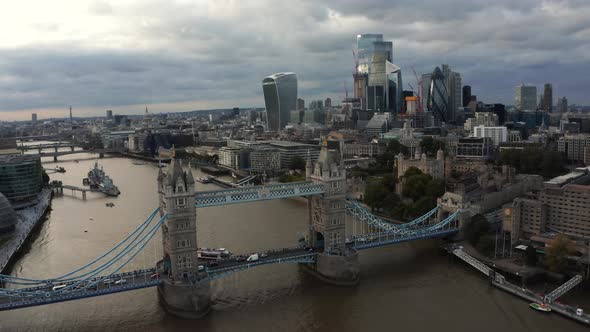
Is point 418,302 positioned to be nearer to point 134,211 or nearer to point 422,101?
point 134,211

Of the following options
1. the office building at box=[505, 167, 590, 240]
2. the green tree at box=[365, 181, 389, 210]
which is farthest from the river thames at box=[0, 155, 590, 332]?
the green tree at box=[365, 181, 389, 210]

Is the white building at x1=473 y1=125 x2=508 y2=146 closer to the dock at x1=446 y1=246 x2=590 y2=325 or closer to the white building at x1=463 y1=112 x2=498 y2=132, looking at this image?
the white building at x1=463 y1=112 x2=498 y2=132

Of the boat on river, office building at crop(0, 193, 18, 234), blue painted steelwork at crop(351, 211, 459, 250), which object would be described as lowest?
the boat on river

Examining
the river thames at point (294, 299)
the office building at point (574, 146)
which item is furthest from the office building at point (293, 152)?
the office building at point (574, 146)

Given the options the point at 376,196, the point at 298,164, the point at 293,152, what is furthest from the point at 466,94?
the point at 376,196

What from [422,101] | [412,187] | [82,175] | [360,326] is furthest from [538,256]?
[422,101]

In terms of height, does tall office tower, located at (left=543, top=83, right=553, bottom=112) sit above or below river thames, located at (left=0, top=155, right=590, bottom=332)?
above
